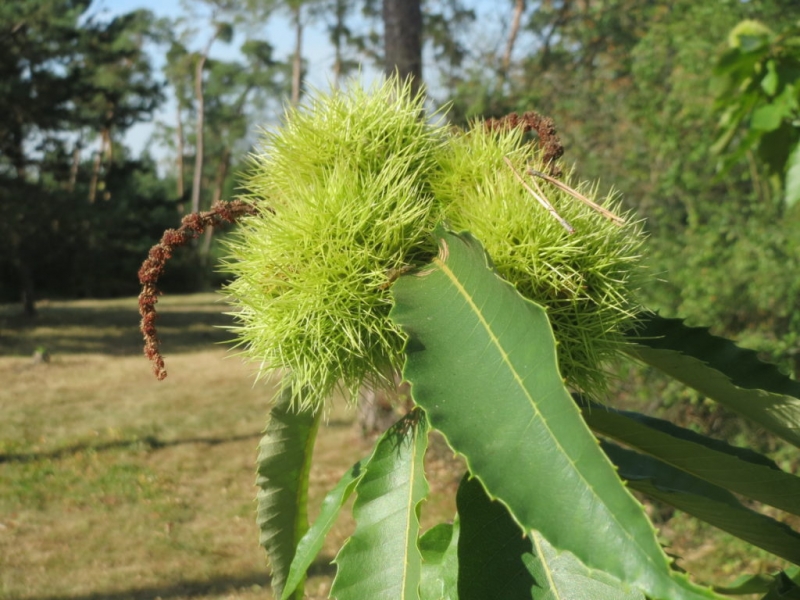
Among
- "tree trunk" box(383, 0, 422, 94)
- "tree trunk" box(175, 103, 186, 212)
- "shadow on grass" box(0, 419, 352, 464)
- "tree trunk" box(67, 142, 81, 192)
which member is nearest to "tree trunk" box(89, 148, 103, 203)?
"tree trunk" box(67, 142, 81, 192)

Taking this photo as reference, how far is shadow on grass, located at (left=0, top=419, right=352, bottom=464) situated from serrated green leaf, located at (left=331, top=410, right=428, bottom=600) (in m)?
6.44

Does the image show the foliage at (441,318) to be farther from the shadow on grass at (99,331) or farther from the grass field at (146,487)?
the shadow on grass at (99,331)

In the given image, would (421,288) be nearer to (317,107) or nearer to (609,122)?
(317,107)

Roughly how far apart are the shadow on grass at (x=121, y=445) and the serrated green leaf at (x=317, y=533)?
20.6ft

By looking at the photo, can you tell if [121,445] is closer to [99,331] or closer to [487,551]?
[487,551]

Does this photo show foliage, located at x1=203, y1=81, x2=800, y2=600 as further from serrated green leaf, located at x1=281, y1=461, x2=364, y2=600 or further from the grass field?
the grass field

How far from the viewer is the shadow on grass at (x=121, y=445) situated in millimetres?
6883

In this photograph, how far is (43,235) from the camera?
53.8ft

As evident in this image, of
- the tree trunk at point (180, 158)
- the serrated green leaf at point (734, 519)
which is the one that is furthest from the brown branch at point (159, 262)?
the tree trunk at point (180, 158)

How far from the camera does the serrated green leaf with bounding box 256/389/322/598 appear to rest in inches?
52.2

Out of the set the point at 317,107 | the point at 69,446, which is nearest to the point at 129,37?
the point at 69,446

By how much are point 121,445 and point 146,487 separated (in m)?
1.25

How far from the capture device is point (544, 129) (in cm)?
110

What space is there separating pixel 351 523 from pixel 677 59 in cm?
437
